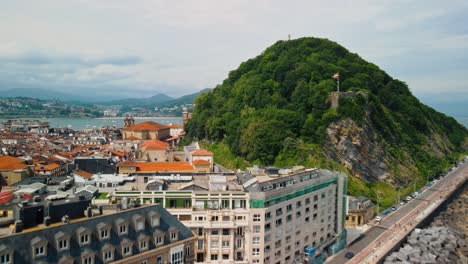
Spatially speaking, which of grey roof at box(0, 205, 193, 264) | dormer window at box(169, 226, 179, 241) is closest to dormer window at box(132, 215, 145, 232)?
grey roof at box(0, 205, 193, 264)

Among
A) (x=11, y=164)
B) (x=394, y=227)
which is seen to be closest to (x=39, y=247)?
(x=11, y=164)

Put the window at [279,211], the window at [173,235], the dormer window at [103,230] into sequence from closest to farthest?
the dormer window at [103,230]
the window at [173,235]
the window at [279,211]

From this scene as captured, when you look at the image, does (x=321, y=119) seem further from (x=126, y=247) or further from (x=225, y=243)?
(x=126, y=247)

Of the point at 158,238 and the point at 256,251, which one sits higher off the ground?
the point at 158,238

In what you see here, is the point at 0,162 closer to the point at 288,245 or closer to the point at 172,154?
the point at 172,154

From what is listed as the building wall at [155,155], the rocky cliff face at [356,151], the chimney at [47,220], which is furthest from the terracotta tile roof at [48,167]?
the rocky cliff face at [356,151]

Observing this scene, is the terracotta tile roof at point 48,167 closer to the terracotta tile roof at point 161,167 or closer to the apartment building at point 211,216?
the terracotta tile roof at point 161,167

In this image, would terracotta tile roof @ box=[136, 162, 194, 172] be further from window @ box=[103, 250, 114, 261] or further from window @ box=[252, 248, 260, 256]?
Answer: window @ box=[103, 250, 114, 261]
